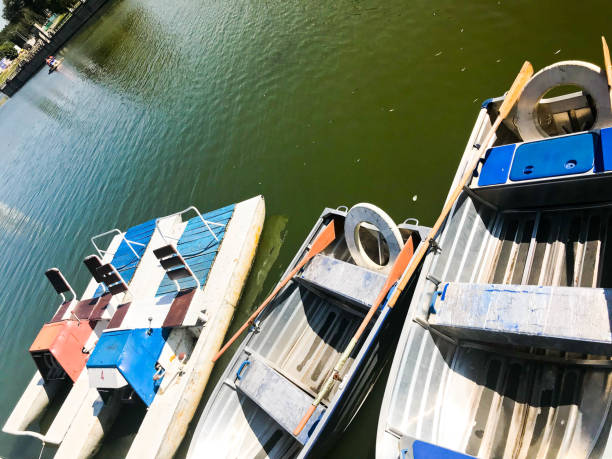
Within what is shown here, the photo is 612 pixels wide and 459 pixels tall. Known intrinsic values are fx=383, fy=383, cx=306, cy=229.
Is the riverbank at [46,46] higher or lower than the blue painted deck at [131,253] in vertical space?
higher

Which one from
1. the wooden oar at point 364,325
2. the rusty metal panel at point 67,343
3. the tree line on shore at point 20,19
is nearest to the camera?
the wooden oar at point 364,325

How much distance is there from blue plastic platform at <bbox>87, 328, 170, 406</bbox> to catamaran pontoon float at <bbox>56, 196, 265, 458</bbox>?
0.08 feet

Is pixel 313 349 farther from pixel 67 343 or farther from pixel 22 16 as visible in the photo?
pixel 22 16

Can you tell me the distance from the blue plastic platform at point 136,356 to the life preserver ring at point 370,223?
617 centimetres

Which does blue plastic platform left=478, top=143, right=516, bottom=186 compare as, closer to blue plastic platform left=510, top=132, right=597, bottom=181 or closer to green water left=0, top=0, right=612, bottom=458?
blue plastic platform left=510, top=132, right=597, bottom=181

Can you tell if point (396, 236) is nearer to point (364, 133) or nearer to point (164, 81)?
point (364, 133)

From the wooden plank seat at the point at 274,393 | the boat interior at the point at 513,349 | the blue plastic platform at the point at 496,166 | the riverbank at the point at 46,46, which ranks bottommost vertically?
the wooden plank seat at the point at 274,393

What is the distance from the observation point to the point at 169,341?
440 inches

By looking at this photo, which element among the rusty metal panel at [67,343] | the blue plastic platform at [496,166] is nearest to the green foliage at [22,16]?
the rusty metal panel at [67,343]

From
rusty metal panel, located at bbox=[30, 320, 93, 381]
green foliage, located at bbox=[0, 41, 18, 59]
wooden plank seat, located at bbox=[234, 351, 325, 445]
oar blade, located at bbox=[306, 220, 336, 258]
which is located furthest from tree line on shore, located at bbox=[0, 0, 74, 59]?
wooden plank seat, located at bbox=[234, 351, 325, 445]

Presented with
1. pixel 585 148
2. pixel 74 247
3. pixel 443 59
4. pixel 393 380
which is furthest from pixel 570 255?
pixel 74 247

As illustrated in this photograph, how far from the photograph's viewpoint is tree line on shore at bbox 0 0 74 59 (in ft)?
210

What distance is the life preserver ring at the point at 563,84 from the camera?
712 cm

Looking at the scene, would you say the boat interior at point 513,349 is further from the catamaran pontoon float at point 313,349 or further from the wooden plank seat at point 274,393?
the wooden plank seat at point 274,393
